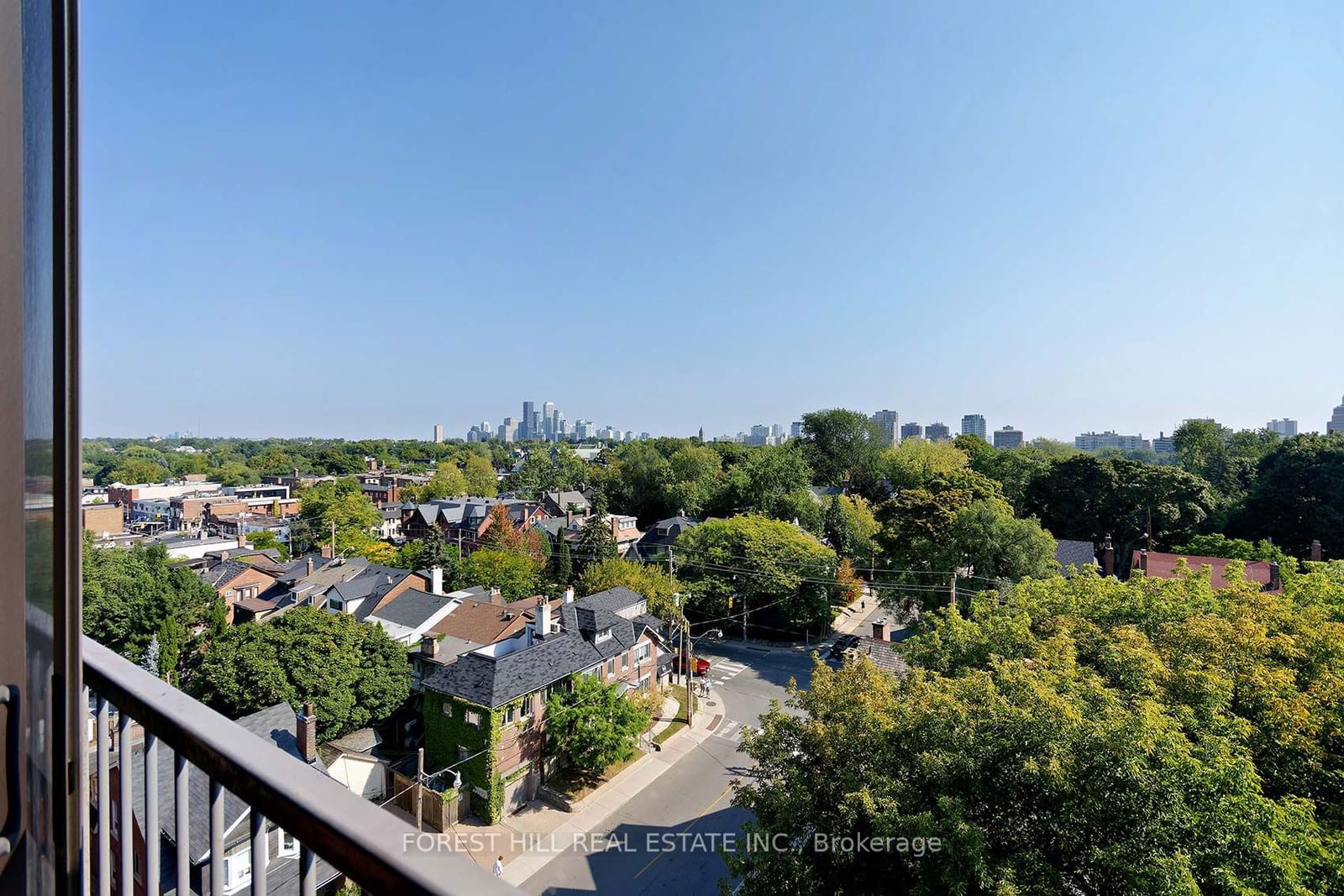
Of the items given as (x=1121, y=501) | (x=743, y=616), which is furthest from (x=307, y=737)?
(x=1121, y=501)

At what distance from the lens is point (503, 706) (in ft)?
37.8

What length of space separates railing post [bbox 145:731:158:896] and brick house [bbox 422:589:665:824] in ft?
36.3

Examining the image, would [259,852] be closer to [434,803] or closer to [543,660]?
[434,803]

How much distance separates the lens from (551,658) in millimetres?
13148

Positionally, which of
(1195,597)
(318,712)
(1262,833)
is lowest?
(318,712)

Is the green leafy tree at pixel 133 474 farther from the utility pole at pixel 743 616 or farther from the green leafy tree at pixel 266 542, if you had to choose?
the utility pole at pixel 743 616

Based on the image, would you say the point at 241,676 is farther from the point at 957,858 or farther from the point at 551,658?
the point at 957,858

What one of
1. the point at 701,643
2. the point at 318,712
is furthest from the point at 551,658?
the point at 701,643

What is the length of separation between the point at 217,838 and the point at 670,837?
1149cm

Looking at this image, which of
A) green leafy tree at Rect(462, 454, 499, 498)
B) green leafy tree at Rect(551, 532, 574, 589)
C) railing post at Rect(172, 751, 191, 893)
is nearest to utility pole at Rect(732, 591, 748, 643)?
green leafy tree at Rect(551, 532, 574, 589)

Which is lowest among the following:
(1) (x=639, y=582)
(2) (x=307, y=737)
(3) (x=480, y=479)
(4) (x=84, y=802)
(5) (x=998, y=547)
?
(2) (x=307, y=737)

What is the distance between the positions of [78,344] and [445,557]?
2472cm

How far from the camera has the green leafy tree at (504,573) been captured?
21.1 m

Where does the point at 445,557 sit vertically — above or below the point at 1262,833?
below
